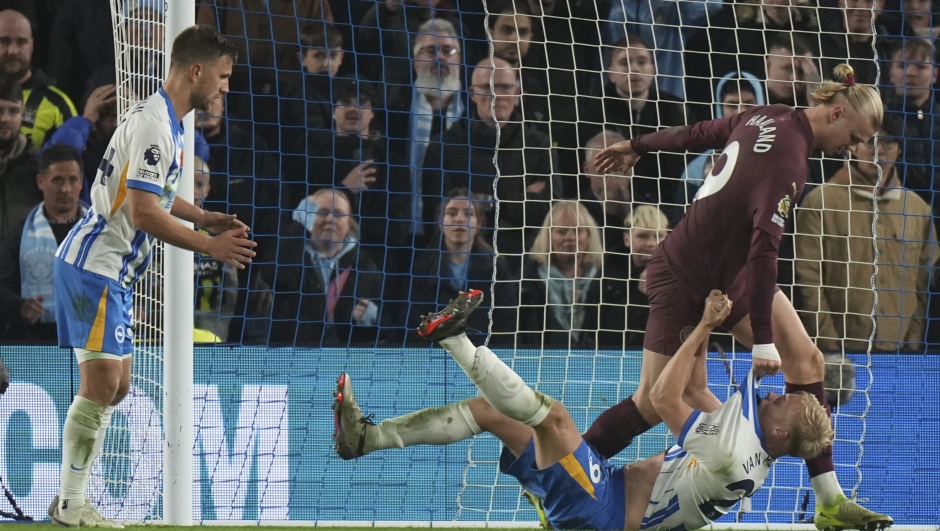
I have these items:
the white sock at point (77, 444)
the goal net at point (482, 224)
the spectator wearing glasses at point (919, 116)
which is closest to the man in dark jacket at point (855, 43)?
the goal net at point (482, 224)

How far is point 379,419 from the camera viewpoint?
6090 millimetres

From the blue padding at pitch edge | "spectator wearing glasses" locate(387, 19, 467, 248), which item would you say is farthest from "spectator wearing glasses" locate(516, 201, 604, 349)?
"spectator wearing glasses" locate(387, 19, 467, 248)

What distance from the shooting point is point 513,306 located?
254 inches

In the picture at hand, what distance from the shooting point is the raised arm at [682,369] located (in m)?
4.12

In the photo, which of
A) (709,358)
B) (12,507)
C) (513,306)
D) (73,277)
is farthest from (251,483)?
(709,358)

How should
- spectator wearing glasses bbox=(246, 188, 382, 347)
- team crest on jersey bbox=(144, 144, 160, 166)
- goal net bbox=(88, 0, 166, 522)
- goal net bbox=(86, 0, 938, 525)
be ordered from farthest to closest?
spectator wearing glasses bbox=(246, 188, 382, 347), goal net bbox=(86, 0, 938, 525), goal net bbox=(88, 0, 166, 522), team crest on jersey bbox=(144, 144, 160, 166)

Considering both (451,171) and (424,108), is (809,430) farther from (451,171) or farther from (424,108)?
(424,108)

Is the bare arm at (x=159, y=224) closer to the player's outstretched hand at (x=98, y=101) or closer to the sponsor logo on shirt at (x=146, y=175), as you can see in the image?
the sponsor logo on shirt at (x=146, y=175)

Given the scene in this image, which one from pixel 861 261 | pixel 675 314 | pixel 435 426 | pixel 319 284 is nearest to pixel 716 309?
pixel 675 314

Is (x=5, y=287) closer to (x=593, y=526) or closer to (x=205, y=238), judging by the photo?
(x=205, y=238)

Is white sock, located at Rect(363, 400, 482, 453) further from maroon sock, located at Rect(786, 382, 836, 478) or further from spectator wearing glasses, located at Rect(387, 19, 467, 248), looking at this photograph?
spectator wearing glasses, located at Rect(387, 19, 467, 248)

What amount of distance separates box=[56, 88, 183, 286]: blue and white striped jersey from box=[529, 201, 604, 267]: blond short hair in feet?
9.70

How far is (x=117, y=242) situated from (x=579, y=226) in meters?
3.21

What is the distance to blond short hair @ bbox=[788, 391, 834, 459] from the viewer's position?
158 inches
